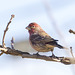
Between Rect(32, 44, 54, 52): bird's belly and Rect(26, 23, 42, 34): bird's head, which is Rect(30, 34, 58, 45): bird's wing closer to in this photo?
Rect(32, 44, 54, 52): bird's belly

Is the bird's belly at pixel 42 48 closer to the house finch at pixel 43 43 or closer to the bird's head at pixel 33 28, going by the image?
the house finch at pixel 43 43

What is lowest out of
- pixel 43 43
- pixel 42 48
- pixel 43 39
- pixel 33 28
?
pixel 42 48

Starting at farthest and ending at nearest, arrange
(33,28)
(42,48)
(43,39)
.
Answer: (33,28) → (43,39) → (42,48)

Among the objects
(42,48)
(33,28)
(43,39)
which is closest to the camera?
(42,48)

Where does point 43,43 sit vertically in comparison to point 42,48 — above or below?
above

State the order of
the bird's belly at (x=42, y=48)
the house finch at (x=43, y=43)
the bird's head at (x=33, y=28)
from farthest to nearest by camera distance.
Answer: the bird's head at (x=33, y=28) < the bird's belly at (x=42, y=48) < the house finch at (x=43, y=43)

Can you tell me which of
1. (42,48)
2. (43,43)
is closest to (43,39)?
(43,43)

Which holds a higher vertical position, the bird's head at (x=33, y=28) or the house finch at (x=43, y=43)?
the bird's head at (x=33, y=28)

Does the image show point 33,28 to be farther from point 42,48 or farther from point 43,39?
point 42,48

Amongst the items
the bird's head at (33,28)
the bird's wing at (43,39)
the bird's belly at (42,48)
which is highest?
the bird's head at (33,28)

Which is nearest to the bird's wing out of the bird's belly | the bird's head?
the bird's belly

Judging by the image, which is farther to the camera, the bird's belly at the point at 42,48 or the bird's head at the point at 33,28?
the bird's head at the point at 33,28

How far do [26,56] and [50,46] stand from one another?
80.9 inches

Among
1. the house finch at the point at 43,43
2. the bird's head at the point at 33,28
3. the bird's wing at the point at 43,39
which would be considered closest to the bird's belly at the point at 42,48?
the house finch at the point at 43,43
